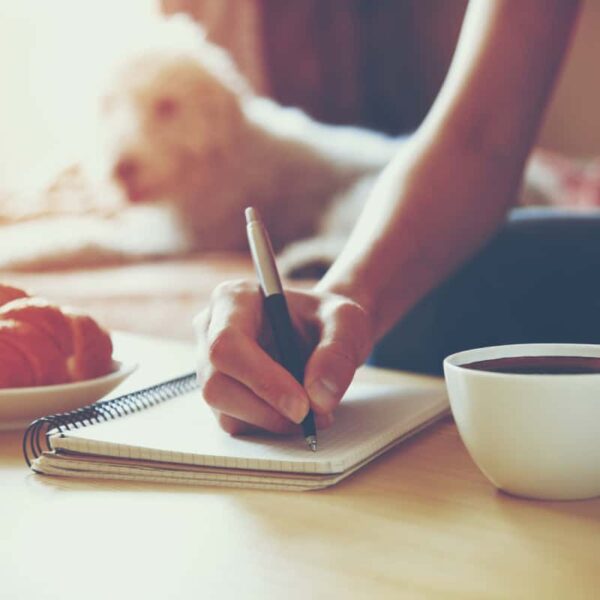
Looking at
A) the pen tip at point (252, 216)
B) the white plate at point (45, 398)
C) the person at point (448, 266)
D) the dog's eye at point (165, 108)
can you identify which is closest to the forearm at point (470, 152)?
the person at point (448, 266)

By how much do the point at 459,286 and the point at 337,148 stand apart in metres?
1.46

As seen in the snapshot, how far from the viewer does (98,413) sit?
24.7 inches

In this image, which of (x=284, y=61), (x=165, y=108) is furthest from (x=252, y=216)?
(x=284, y=61)

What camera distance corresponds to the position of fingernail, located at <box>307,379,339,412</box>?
58cm

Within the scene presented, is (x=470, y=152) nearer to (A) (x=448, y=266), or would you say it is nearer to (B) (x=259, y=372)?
(A) (x=448, y=266)

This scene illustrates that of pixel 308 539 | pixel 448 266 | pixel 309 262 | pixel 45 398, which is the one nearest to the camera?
pixel 308 539

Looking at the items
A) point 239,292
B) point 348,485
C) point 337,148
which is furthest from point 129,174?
point 348,485

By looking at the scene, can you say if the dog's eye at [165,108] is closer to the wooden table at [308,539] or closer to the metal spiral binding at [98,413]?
Result: the metal spiral binding at [98,413]

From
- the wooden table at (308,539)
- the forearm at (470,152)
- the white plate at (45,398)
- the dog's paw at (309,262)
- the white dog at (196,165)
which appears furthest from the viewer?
the white dog at (196,165)

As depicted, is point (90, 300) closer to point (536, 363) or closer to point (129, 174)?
point (129, 174)

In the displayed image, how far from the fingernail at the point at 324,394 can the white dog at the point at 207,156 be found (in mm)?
1791

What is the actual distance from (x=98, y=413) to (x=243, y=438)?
11 centimetres

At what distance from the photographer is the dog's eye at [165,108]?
2369mm

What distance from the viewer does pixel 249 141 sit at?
248cm
